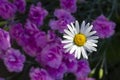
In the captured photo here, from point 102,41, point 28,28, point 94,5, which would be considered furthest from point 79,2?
point 28,28

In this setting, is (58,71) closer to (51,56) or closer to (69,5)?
(51,56)

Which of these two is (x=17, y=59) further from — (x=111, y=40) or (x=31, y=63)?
(x=111, y=40)

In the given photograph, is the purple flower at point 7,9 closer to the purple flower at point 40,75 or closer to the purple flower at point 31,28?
the purple flower at point 31,28

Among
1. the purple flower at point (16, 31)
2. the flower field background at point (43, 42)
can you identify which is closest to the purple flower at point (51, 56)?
the flower field background at point (43, 42)

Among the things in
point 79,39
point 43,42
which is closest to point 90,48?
point 79,39

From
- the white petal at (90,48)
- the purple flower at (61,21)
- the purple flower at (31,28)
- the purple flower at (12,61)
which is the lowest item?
the purple flower at (12,61)

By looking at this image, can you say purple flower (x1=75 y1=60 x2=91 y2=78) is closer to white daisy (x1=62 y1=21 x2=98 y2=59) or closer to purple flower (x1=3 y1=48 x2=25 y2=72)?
white daisy (x1=62 y1=21 x2=98 y2=59)
